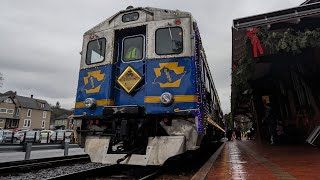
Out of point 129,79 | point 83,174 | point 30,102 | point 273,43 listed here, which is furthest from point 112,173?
point 30,102

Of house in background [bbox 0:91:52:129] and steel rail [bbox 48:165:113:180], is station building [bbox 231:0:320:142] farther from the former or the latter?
house in background [bbox 0:91:52:129]

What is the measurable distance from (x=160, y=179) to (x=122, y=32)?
11.6 ft

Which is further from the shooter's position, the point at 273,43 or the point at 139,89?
the point at 273,43

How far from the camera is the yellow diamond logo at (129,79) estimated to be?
20.9 ft

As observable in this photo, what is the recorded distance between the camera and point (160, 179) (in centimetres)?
554

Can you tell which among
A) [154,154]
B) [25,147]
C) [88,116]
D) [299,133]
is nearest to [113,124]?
[88,116]

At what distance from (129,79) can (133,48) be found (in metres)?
0.83

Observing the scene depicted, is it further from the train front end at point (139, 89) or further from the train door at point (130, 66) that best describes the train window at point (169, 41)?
the train door at point (130, 66)

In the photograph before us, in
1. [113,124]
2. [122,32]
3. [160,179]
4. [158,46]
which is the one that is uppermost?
[122,32]

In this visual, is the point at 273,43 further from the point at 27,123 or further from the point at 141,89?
the point at 27,123

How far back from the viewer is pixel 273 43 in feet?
23.1

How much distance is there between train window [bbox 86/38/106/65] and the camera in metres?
6.98

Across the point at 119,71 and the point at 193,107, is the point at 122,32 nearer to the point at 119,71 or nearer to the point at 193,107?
the point at 119,71

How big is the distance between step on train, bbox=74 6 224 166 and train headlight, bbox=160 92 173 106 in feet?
0.07
